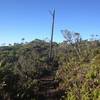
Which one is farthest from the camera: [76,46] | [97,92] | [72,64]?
[76,46]

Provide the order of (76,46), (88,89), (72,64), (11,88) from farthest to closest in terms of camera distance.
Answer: (76,46), (72,64), (11,88), (88,89)

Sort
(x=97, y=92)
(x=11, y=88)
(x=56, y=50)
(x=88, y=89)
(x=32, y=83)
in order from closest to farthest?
(x=97, y=92)
(x=88, y=89)
(x=11, y=88)
(x=32, y=83)
(x=56, y=50)

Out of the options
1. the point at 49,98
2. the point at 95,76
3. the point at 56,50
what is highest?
the point at 56,50

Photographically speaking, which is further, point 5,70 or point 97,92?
point 5,70

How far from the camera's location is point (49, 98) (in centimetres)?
1605

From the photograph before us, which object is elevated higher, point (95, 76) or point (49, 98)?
point (95, 76)

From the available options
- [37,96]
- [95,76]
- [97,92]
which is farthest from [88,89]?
[37,96]

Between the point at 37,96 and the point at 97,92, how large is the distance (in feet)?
13.8

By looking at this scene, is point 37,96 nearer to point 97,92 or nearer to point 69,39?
point 97,92

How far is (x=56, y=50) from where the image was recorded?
39469mm

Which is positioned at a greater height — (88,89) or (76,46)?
(76,46)

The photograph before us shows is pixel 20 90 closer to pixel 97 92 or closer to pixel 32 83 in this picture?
pixel 32 83

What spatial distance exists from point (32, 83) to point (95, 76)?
3.86 metres

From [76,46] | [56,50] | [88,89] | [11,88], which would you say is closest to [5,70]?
[11,88]
